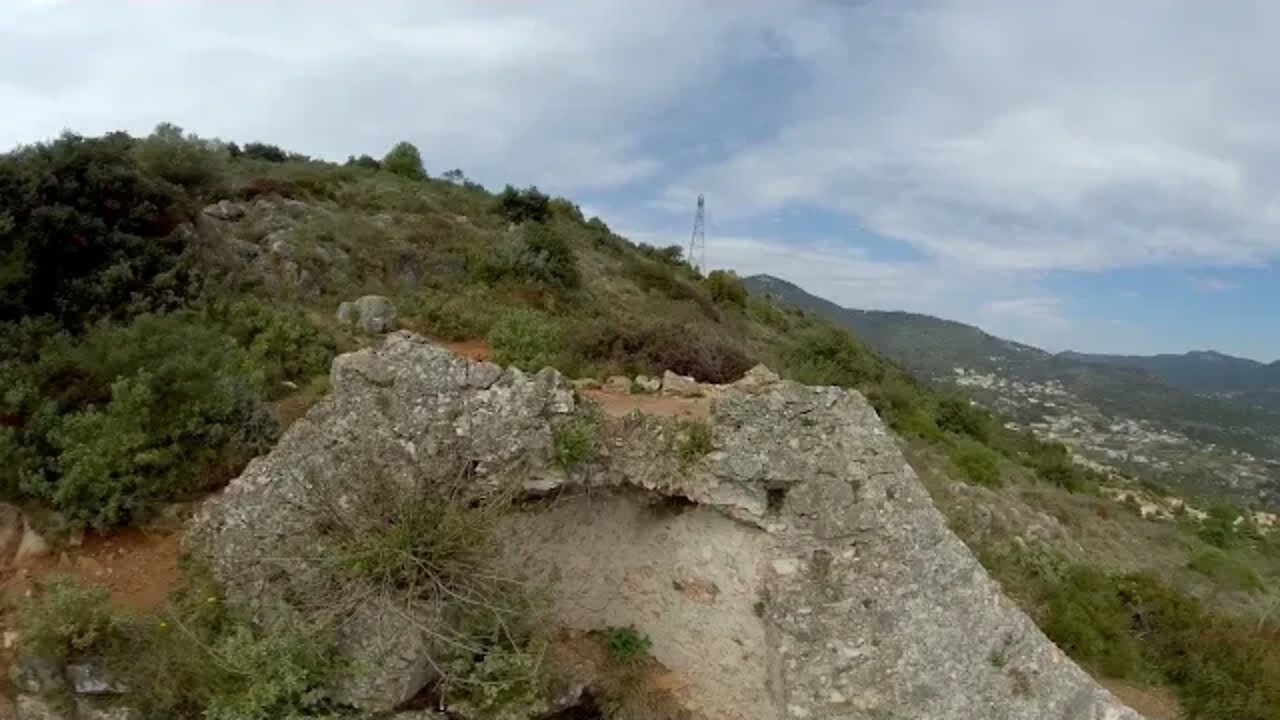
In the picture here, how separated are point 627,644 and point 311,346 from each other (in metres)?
5.93

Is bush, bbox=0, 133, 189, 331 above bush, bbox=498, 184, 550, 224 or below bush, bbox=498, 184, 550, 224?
below

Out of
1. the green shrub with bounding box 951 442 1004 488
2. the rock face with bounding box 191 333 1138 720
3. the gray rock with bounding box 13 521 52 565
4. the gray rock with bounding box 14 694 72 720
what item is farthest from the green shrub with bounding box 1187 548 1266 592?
the gray rock with bounding box 13 521 52 565

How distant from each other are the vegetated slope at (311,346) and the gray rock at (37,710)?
1558 mm

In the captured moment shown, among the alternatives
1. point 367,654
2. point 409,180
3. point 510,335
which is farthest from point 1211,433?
point 367,654

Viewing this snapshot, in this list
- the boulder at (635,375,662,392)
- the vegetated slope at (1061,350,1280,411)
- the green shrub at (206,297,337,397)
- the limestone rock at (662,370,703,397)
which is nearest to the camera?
the limestone rock at (662,370,703,397)

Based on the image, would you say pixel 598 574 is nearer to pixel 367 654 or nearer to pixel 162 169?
pixel 367 654

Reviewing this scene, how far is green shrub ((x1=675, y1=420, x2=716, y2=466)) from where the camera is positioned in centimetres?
786

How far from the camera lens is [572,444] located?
7648 mm

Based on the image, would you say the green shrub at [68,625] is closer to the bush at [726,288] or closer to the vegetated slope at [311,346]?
the vegetated slope at [311,346]

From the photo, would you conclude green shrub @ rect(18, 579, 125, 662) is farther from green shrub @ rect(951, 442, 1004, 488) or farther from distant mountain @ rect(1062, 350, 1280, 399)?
distant mountain @ rect(1062, 350, 1280, 399)

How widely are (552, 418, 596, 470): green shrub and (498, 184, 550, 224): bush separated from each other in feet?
68.3

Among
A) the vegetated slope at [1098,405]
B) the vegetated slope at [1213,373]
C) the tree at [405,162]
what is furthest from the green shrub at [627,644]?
the vegetated slope at [1213,373]

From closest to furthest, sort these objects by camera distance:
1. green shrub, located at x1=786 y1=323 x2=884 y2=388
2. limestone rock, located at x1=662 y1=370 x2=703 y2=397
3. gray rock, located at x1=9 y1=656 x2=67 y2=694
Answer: gray rock, located at x1=9 y1=656 x2=67 y2=694, limestone rock, located at x1=662 y1=370 x2=703 y2=397, green shrub, located at x1=786 y1=323 x2=884 y2=388

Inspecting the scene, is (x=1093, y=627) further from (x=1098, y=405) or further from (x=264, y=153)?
(x=1098, y=405)
